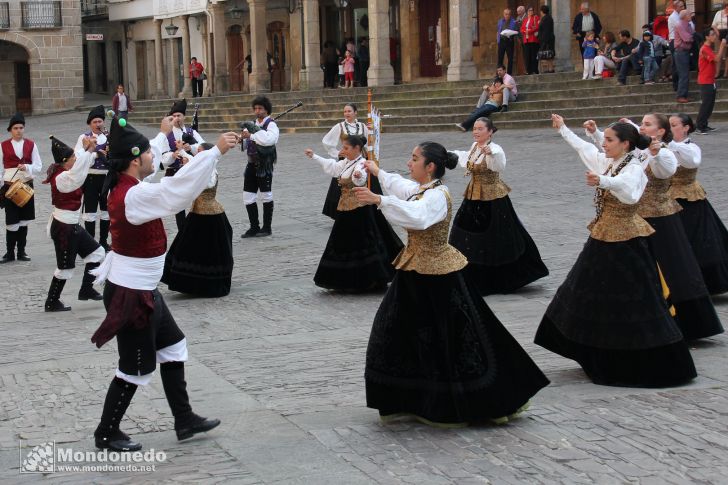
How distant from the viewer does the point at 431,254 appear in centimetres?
675

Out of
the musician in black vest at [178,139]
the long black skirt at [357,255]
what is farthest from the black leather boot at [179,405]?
the musician in black vest at [178,139]

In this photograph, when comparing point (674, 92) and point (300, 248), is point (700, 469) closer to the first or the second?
point (300, 248)

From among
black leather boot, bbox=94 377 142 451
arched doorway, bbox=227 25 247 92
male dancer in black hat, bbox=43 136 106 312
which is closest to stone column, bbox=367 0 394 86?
arched doorway, bbox=227 25 247 92

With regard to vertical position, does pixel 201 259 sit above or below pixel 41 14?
below

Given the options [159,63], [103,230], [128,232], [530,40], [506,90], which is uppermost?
[159,63]

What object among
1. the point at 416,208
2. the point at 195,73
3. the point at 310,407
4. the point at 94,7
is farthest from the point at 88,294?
the point at 94,7

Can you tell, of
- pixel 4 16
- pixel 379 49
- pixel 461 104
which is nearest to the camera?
pixel 461 104

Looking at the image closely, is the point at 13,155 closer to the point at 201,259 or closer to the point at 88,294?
the point at 88,294

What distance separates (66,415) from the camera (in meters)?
7.15

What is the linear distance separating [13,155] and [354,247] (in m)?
5.33

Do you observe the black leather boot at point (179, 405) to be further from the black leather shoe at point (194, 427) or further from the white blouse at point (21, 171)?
the white blouse at point (21, 171)

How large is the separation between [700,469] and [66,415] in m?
3.77

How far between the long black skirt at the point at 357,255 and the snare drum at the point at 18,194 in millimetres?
4564

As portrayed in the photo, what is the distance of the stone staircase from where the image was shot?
2259 centimetres
